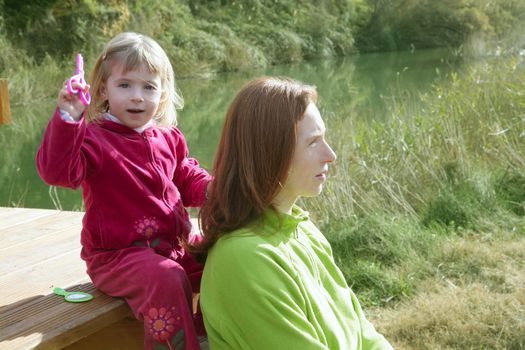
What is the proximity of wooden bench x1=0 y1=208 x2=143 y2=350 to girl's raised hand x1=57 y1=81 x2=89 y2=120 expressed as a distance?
581mm

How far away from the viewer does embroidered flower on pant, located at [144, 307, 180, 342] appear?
197cm

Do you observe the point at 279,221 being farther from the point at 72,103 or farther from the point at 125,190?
the point at 72,103

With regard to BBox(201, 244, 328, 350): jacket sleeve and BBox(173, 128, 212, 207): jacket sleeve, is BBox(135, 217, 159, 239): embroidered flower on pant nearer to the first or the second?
BBox(173, 128, 212, 207): jacket sleeve

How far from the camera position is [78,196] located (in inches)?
292

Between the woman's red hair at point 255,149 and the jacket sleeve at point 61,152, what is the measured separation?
0.38m

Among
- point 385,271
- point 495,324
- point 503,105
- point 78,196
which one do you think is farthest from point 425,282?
point 78,196

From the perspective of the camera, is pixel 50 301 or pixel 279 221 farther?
pixel 50 301

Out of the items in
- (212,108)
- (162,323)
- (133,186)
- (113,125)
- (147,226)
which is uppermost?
(113,125)

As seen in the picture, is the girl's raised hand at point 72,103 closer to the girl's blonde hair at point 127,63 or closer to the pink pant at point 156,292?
the girl's blonde hair at point 127,63

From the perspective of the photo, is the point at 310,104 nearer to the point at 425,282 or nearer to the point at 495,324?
the point at 495,324

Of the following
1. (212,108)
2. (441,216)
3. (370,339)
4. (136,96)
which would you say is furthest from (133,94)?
(212,108)

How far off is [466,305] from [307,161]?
1.72m

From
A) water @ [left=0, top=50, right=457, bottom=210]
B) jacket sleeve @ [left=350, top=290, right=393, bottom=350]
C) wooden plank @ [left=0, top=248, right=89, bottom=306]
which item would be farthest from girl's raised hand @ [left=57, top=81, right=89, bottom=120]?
water @ [left=0, top=50, right=457, bottom=210]

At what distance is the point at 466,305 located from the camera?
3.29 metres
